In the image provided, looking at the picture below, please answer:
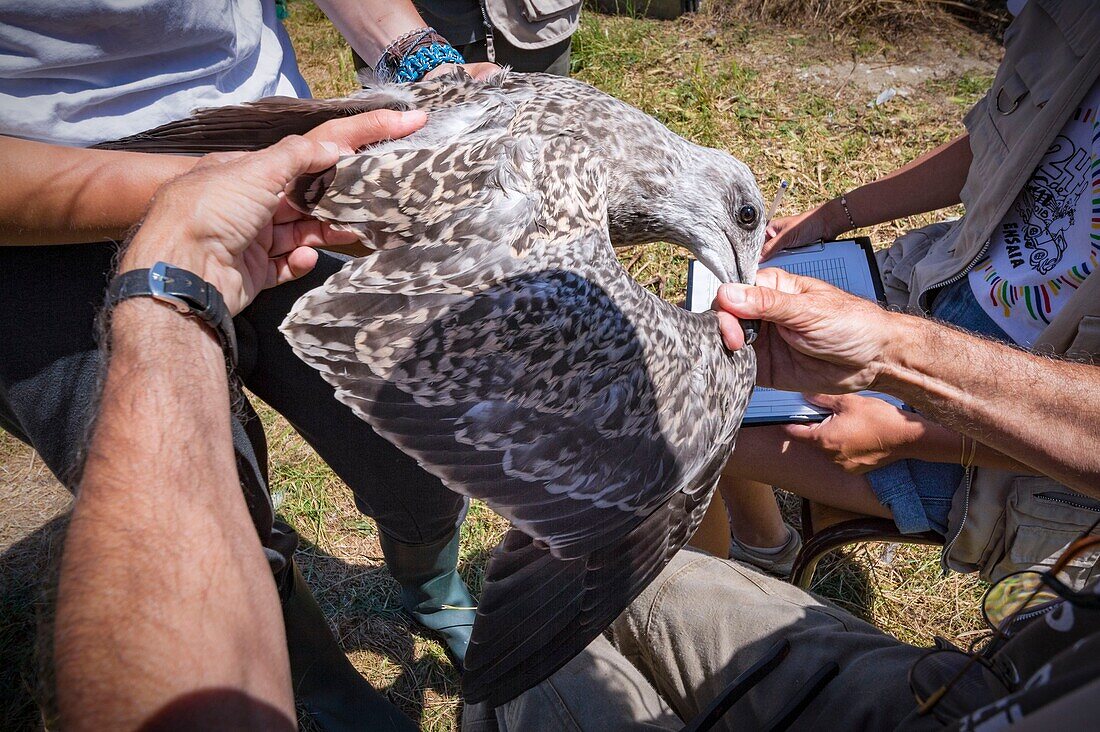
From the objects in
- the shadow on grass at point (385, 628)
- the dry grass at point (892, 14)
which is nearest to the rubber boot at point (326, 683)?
the shadow on grass at point (385, 628)

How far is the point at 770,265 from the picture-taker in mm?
2660

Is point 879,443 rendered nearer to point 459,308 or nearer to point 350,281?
point 459,308

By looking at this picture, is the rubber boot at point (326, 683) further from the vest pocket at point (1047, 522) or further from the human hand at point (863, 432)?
the vest pocket at point (1047, 522)

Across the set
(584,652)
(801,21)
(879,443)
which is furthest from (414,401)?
(801,21)

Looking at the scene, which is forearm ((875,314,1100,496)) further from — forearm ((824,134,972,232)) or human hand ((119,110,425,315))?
human hand ((119,110,425,315))

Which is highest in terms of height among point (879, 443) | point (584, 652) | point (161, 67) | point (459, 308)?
point (161, 67)

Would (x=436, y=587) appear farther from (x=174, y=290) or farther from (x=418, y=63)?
(x=418, y=63)

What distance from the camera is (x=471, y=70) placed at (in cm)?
236

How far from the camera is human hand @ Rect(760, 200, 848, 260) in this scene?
107 inches

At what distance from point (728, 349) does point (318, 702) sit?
188cm

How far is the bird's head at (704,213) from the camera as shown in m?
2.16

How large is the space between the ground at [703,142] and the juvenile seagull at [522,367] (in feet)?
2.87

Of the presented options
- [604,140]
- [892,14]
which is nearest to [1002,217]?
[604,140]

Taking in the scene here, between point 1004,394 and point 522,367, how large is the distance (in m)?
1.26
